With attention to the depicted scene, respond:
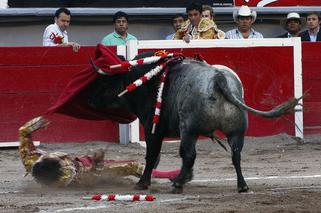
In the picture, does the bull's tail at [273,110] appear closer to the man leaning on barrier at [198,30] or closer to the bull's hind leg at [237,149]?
the bull's hind leg at [237,149]

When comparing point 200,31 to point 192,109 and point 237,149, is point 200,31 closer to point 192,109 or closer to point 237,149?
point 192,109

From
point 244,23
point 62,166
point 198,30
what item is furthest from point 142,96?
point 244,23

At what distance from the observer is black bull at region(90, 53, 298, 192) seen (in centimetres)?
747

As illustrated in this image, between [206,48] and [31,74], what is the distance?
2.09m

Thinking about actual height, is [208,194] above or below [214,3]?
below

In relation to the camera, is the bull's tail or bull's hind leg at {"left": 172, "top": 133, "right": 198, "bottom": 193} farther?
bull's hind leg at {"left": 172, "top": 133, "right": 198, "bottom": 193}

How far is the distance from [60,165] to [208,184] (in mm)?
1334

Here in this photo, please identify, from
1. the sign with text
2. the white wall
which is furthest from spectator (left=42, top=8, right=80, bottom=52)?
the sign with text

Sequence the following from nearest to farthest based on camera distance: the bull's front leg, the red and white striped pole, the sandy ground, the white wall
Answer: the sandy ground
the red and white striped pole
the bull's front leg
the white wall

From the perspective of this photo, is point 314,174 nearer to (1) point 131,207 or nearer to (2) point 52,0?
(1) point 131,207

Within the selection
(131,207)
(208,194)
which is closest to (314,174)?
(208,194)

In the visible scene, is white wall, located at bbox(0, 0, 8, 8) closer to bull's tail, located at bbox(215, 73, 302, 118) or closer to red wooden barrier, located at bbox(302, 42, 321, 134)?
red wooden barrier, located at bbox(302, 42, 321, 134)

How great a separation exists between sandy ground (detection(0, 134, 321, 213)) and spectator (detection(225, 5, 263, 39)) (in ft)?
4.19

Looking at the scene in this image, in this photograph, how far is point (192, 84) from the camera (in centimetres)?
765
